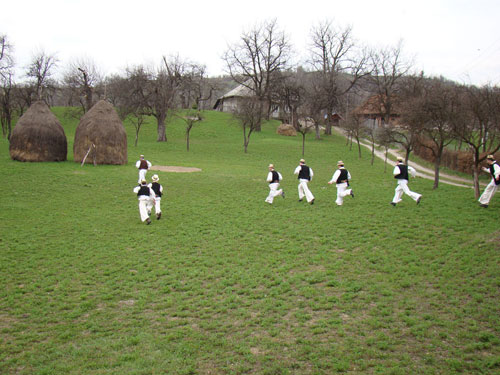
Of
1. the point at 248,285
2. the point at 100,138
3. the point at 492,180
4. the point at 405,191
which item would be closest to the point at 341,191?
the point at 405,191

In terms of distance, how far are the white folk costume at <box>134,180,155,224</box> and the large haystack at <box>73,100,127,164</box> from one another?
15155 mm

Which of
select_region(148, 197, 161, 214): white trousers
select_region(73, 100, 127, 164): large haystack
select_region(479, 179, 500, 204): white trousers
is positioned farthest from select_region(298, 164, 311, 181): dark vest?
select_region(73, 100, 127, 164): large haystack

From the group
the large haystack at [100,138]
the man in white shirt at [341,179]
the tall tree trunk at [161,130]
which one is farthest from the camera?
the tall tree trunk at [161,130]

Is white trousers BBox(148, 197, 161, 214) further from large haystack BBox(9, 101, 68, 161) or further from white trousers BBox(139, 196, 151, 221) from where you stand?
large haystack BBox(9, 101, 68, 161)

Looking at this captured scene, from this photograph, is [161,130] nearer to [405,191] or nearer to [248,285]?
[405,191]

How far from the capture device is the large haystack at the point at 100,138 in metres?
28.5

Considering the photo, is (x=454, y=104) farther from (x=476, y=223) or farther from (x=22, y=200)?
(x=22, y=200)

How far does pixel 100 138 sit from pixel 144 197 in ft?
52.1

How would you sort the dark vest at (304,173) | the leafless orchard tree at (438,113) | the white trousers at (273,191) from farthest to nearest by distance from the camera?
the leafless orchard tree at (438,113) → the white trousers at (273,191) → the dark vest at (304,173)

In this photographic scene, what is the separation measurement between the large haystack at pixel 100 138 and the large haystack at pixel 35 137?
173cm

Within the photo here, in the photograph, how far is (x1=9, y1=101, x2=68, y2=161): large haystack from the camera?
27719 millimetres

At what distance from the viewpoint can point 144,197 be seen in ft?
49.1

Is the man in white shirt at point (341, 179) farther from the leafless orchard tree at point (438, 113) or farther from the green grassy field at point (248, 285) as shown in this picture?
the leafless orchard tree at point (438, 113)

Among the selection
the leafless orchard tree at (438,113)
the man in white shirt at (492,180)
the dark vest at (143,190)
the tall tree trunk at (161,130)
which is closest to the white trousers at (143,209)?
the dark vest at (143,190)
